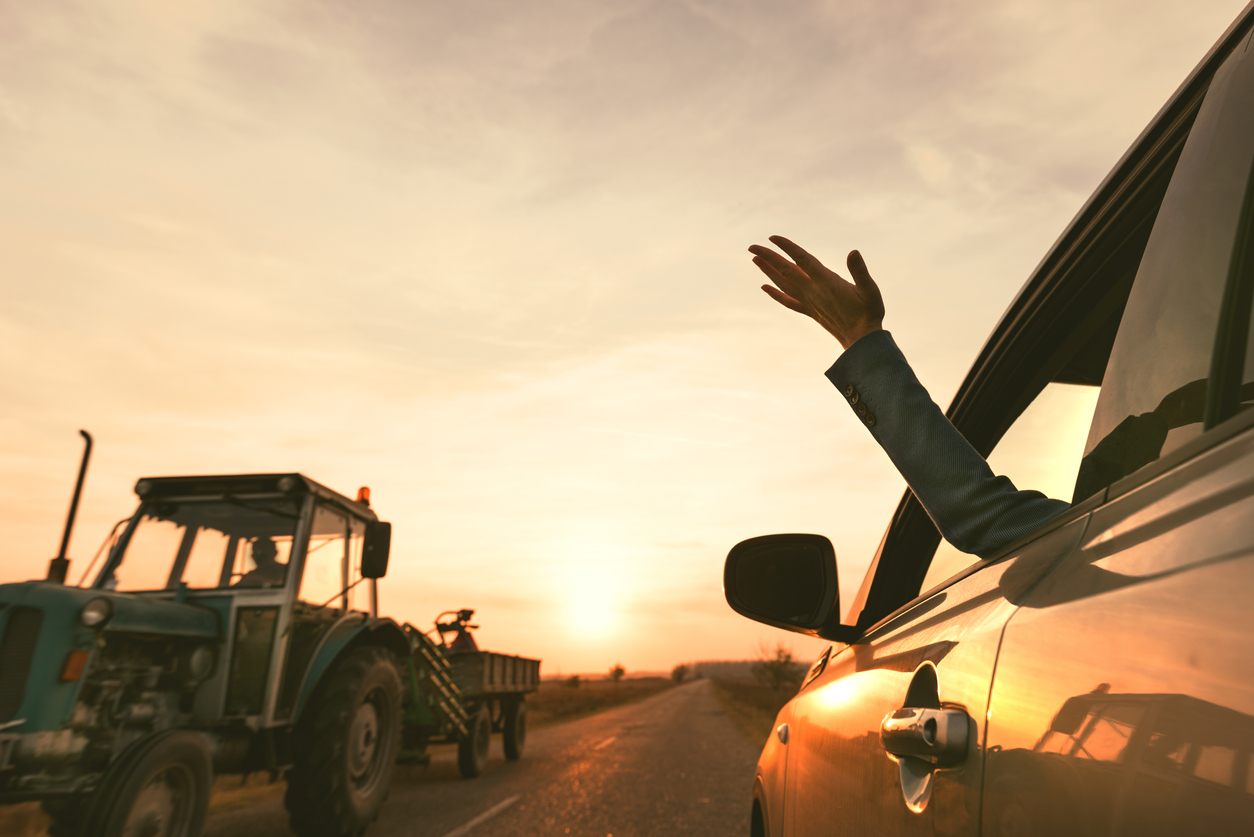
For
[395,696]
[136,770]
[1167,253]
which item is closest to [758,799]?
[1167,253]

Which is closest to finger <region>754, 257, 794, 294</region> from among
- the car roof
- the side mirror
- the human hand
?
the human hand

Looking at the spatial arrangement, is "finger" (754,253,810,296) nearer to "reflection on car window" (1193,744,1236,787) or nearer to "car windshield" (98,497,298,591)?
"reflection on car window" (1193,744,1236,787)

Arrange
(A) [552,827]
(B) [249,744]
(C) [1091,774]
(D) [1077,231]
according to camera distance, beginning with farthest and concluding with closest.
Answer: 1. (A) [552,827]
2. (B) [249,744]
3. (D) [1077,231]
4. (C) [1091,774]

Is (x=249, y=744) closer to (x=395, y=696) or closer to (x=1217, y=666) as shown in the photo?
(x=395, y=696)

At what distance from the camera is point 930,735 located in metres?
1.03

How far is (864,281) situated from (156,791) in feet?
18.9

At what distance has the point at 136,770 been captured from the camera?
5.04 metres

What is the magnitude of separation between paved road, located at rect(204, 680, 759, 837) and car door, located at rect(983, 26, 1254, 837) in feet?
22.7

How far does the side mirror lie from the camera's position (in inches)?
293

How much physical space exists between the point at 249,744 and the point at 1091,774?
7316mm

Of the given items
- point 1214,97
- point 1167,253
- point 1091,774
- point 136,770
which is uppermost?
point 1214,97

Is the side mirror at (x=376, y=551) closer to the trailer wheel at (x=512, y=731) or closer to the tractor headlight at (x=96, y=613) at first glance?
the tractor headlight at (x=96, y=613)

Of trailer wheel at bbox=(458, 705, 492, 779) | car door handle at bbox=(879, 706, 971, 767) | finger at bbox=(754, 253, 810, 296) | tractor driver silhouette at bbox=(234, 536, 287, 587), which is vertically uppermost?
tractor driver silhouette at bbox=(234, 536, 287, 587)

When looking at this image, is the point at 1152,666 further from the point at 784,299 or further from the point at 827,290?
the point at 784,299
